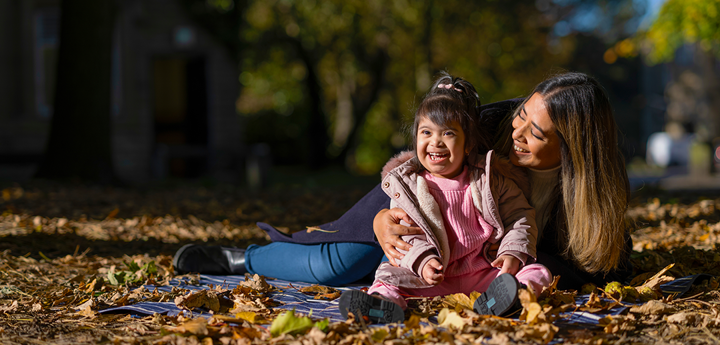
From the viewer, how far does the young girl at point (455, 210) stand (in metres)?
2.53

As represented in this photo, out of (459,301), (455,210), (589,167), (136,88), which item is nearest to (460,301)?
(459,301)

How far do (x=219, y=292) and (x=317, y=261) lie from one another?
58 cm

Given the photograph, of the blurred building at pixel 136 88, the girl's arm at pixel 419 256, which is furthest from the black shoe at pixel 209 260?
the blurred building at pixel 136 88

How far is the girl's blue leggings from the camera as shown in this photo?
3.06 m

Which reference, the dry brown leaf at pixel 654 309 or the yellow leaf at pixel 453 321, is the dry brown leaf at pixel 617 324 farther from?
the yellow leaf at pixel 453 321

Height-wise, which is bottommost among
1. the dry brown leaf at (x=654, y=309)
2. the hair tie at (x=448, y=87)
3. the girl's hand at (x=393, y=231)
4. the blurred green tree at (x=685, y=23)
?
the dry brown leaf at (x=654, y=309)

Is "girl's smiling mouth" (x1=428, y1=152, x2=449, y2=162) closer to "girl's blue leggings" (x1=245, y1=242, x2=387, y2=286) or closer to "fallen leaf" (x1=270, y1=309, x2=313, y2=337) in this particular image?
"girl's blue leggings" (x1=245, y1=242, x2=387, y2=286)

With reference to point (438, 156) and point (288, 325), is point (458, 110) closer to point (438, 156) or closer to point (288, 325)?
point (438, 156)

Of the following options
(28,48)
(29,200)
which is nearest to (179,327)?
(29,200)

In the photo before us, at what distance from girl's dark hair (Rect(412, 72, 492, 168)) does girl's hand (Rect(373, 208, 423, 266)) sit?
34cm

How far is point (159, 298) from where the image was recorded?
2.89 meters

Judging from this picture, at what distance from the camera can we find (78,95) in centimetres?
812

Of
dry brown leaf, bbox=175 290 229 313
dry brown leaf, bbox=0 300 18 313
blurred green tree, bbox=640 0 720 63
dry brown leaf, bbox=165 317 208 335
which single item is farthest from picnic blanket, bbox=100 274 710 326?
blurred green tree, bbox=640 0 720 63

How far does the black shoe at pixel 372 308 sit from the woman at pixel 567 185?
35 cm
